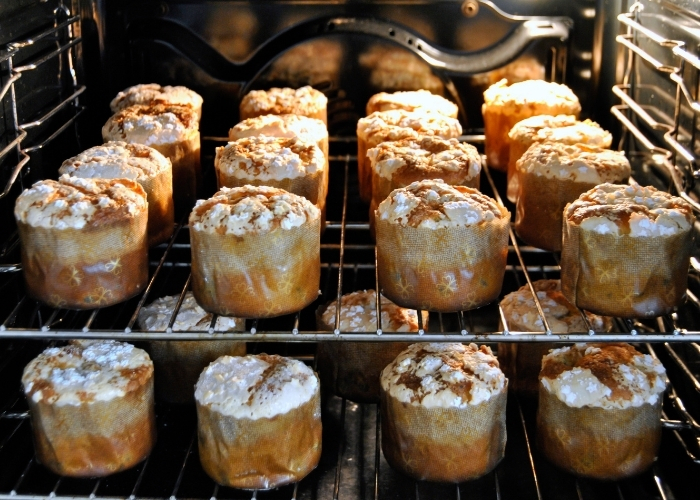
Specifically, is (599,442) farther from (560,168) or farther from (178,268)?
(178,268)

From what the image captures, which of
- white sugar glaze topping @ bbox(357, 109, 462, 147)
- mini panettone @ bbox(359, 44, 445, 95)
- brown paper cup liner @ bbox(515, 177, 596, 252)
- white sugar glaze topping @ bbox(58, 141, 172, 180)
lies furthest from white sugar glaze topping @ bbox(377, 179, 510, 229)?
mini panettone @ bbox(359, 44, 445, 95)

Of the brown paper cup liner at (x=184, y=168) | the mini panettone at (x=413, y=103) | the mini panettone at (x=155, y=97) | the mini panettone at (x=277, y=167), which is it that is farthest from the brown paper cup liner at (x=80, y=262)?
the mini panettone at (x=413, y=103)

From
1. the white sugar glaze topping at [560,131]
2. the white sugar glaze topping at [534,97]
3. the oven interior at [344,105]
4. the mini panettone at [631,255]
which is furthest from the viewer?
the white sugar glaze topping at [534,97]

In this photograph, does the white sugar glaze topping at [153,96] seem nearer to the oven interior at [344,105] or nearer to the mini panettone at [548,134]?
the oven interior at [344,105]

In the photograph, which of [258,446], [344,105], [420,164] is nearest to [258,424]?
[258,446]

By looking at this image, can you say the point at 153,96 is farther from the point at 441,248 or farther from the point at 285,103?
the point at 441,248

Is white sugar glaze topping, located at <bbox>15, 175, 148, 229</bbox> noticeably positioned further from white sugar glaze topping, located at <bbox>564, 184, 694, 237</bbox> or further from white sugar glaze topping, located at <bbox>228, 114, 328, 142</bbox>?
white sugar glaze topping, located at <bbox>564, 184, 694, 237</bbox>

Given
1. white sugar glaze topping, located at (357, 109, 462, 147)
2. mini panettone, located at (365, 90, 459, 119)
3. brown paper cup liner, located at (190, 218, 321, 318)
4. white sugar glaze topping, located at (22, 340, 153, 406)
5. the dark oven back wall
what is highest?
the dark oven back wall
